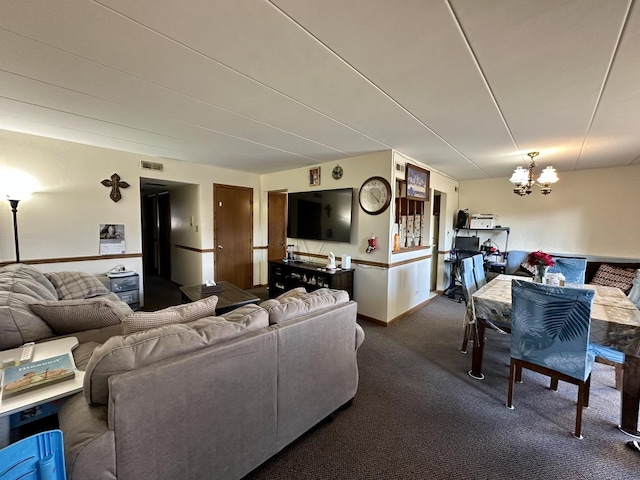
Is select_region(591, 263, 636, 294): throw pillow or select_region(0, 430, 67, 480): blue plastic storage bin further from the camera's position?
select_region(591, 263, 636, 294): throw pillow

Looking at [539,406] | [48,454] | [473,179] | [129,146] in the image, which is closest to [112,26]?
[48,454]

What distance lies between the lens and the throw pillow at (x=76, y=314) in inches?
72.9

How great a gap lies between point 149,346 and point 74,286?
2685mm

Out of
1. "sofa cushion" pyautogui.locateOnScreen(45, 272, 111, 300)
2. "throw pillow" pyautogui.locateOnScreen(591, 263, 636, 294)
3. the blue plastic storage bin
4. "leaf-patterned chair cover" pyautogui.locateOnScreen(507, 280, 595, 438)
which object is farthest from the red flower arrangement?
"sofa cushion" pyautogui.locateOnScreen(45, 272, 111, 300)

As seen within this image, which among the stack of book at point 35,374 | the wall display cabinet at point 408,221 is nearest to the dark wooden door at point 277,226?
the wall display cabinet at point 408,221

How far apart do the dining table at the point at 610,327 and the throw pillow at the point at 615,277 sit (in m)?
1.87

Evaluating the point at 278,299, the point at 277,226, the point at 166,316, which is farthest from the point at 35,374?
the point at 277,226

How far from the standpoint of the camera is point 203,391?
1244 millimetres

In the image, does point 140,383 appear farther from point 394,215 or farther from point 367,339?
point 394,215

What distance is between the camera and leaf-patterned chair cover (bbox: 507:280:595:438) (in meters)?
1.82

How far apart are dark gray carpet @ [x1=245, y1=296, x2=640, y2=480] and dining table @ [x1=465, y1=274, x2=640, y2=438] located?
0.19 metres

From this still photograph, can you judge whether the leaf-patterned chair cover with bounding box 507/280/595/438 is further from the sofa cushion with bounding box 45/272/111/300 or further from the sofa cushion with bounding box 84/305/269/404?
the sofa cushion with bounding box 45/272/111/300

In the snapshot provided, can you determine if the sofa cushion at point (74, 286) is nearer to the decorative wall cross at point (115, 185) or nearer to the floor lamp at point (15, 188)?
the floor lamp at point (15, 188)

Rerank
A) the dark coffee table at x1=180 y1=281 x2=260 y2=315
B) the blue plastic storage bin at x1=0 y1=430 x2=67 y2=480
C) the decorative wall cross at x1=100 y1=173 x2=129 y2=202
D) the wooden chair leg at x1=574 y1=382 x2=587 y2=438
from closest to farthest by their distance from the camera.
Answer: the blue plastic storage bin at x1=0 y1=430 x2=67 y2=480
the wooden chair leg at x1=574 y1=382 x2=587 y2=438
the dark coffee table at x1=180 y1=281 x2=260 y2=315
the decorative wall cross at x1=100 y1=173 x2=129 y2=202
